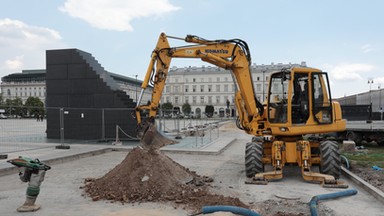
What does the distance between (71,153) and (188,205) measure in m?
8.31

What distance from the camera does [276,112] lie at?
9805mm

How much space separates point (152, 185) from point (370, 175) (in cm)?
643

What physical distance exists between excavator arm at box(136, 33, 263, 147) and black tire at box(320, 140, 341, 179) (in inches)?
82.6

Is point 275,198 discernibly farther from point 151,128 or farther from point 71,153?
point 71,153

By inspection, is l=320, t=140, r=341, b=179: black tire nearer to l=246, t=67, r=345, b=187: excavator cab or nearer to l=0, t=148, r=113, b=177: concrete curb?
l=246, t=67, r=345, b=187: excavator cab

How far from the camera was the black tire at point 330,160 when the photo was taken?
904 centimetres

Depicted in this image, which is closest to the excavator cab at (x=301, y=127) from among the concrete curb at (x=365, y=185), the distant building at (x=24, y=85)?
the concrete curb at (x=365, y=185)

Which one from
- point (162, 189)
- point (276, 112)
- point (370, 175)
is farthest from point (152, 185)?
point (370, 175)

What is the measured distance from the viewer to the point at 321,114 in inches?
372

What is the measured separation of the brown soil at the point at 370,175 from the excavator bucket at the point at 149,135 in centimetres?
569

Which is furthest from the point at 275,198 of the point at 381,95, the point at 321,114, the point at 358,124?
the point at 381,95

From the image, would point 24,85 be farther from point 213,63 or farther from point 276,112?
point 276,112

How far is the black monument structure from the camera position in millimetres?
18016

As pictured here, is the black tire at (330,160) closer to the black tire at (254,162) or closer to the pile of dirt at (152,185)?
the black tire at (254,162)
